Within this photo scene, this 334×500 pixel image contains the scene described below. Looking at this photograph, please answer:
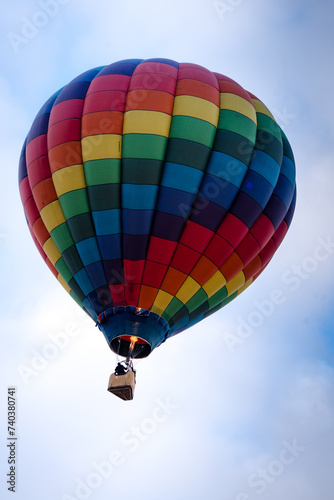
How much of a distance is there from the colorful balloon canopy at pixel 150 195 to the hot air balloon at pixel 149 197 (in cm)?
2

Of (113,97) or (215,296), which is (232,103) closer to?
(113,97)

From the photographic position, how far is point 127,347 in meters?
12.0

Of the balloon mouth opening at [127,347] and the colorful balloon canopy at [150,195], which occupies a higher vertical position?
the colorful balloon canopy at [150,195]

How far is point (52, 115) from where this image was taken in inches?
514

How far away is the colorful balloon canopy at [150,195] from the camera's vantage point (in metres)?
11.8

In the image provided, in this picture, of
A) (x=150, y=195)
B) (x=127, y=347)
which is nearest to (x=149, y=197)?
(x=150, y=195)

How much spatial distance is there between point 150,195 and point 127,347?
8.36 ft

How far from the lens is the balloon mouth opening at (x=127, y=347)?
11.8 meters

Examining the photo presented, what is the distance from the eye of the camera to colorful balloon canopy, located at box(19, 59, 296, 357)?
11836mm

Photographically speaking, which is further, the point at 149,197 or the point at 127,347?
the point at 127,347

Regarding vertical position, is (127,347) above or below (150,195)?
below

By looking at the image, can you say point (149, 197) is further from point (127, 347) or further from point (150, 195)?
point (127, 347)

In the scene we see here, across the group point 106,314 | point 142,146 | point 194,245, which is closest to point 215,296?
point 194,245

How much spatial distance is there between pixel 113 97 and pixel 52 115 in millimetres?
1289
